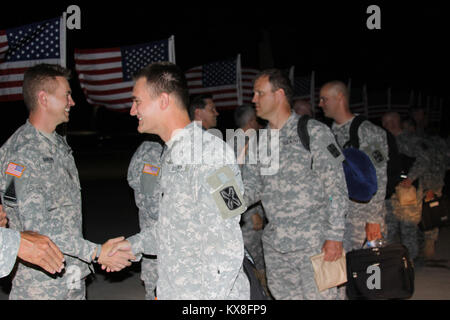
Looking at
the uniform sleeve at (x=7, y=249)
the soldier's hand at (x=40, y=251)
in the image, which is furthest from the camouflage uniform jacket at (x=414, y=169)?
the uniform sleeve at (x=7, y=249)

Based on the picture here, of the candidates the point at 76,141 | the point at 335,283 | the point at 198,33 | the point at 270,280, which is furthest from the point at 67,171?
the point at 198,33

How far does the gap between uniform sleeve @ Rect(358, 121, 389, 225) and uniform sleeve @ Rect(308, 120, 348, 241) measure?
1.20 m

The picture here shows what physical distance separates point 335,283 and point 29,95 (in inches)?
116

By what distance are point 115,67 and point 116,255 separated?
204 inches

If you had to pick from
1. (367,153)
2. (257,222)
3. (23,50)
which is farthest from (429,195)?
(23,50)

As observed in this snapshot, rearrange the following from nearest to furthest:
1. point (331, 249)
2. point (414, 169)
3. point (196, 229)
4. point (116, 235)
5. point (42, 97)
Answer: point (196, 229)
point (42, 97)
point (331, 249)
point (414, 169)
point (116, 235)

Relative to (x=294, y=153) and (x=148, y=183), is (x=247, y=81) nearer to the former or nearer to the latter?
(x=148, y=183)

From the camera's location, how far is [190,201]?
2.18m

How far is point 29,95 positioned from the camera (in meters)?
3.52

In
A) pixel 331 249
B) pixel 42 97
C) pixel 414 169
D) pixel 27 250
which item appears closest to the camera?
pixel 27 250

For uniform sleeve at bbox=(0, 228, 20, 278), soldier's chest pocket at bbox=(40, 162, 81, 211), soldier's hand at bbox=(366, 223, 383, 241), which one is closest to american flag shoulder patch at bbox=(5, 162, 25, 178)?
soldier's chest pocket at bbox=(40, 162, 81, 211)

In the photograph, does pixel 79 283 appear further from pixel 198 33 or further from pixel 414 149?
pixel 198 33

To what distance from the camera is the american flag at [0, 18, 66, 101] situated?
5.59 metres

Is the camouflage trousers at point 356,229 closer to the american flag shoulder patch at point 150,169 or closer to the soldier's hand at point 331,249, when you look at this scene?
the soldier's hand at point 331,249
